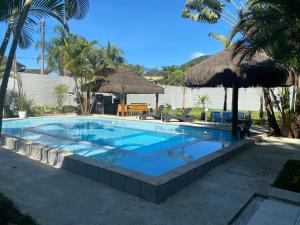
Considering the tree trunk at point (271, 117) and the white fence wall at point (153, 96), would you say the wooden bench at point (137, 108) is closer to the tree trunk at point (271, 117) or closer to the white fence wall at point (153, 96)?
the white fence wall at point (153, 96)

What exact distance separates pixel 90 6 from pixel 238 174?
5.21 m

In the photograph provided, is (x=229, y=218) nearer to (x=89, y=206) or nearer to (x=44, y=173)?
(x=89, y=206)

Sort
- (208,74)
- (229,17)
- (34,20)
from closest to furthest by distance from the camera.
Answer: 1. (34,20)
2. (208,74)
3. (229,17)

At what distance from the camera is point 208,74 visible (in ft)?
37.8

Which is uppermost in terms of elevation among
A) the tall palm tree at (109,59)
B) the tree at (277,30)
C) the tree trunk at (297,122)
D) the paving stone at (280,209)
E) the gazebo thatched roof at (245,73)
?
the tall palm tree at (109,59)

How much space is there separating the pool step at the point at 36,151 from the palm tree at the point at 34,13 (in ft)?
10.7

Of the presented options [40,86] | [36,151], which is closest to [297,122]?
[36,151]

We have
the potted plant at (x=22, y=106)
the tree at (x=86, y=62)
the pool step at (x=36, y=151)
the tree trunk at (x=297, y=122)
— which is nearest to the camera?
the pool step at (x=36, y=151)

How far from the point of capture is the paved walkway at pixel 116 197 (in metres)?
4.43

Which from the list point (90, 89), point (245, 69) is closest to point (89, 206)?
point (245, 69)

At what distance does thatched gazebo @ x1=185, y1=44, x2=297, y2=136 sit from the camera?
34.4 feet

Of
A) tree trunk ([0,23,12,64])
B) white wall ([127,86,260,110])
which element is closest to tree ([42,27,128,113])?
white wall ([127,86,260,110])

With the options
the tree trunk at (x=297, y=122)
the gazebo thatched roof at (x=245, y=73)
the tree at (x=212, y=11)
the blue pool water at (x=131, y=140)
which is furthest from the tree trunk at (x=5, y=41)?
the tree at (x=212, y=11)

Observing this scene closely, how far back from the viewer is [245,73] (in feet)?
34.3
